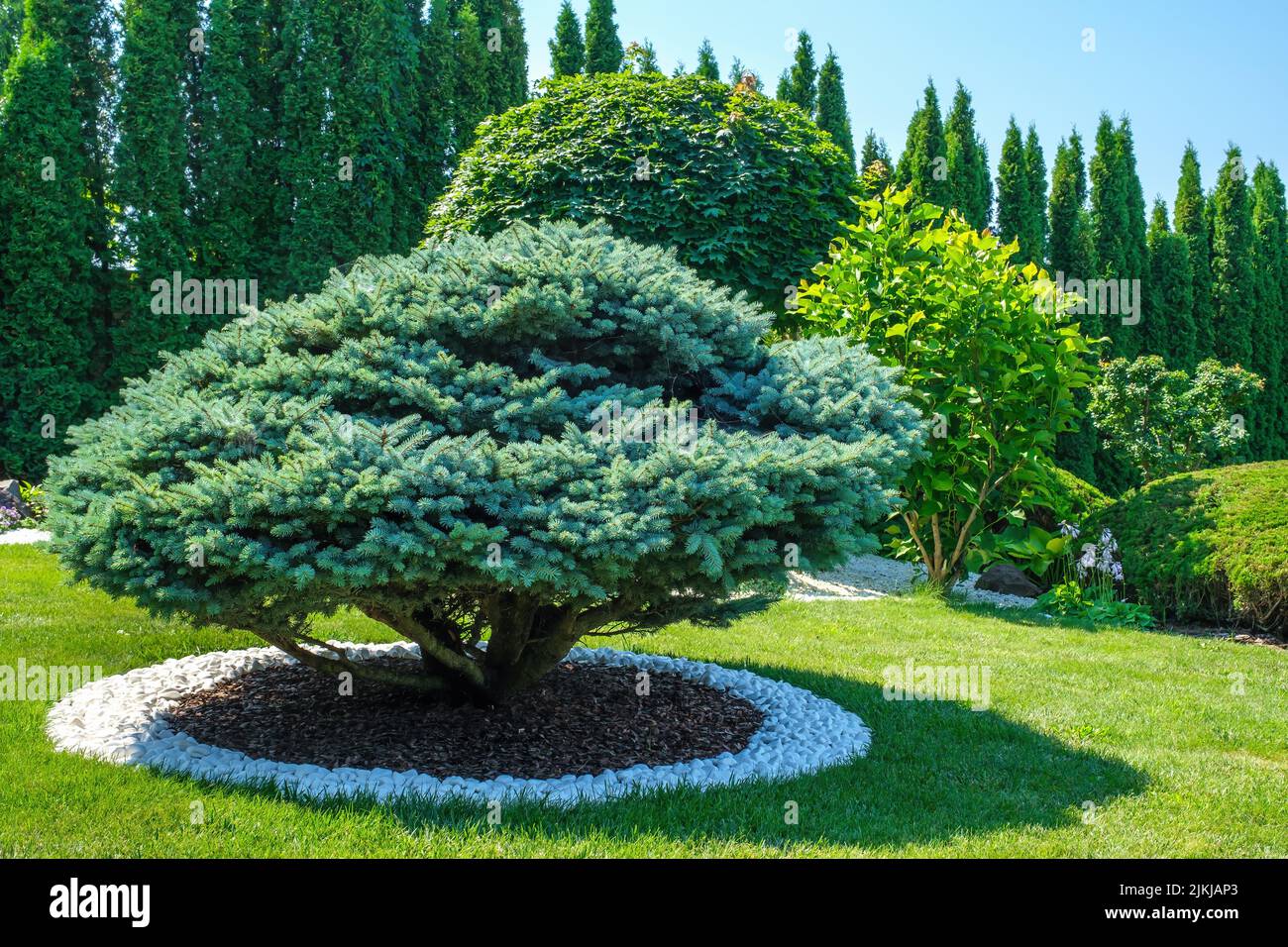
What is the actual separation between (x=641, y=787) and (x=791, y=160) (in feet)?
19.4

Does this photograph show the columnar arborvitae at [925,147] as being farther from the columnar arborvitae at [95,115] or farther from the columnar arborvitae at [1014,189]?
the columnar arborvitae at [95,115]

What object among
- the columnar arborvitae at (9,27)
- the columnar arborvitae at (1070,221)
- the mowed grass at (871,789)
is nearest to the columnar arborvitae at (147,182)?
the columnar arborvitae at (9,27)

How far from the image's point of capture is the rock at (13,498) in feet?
32.0

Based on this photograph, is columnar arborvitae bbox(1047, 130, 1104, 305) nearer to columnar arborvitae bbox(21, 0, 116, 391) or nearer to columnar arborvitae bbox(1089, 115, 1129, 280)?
columnar arborvitae bbox(1089, 115, 1129, 280)

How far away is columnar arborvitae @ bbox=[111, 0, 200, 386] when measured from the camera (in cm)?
1152

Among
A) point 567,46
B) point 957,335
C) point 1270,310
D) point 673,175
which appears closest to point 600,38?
point 567,46

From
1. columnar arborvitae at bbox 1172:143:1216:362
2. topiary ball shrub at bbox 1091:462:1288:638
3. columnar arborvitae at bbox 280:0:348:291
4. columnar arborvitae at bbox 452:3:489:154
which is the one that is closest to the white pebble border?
topiary ball shrub at bbox 1091:462:1288:638

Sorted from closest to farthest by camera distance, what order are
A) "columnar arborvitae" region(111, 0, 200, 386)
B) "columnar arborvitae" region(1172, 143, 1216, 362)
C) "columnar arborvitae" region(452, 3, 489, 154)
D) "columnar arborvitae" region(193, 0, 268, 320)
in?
"columnar arborvitae" region(111, 0, 200, 386) < "columnar arborvitae" region(193, 0, 268, 320) < "columnar arborvitae" region(452, 3, 489, 154) < "columnar arborvitae" region(1172, 143, 1216, 362)

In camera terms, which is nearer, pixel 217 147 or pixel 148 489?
pixel 148 489

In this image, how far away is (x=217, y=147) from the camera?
12.1 metres

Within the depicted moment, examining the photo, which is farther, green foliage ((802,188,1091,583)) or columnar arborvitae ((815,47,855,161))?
columnar arborvitae ((815,47,855,161))

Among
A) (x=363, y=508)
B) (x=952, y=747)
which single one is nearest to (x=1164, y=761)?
(x=952, y=747)

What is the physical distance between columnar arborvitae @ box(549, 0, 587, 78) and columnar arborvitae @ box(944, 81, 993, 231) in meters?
6.88
